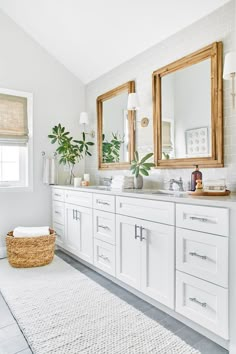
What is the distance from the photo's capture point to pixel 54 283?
2570 millimetres

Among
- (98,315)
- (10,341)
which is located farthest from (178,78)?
(10,341)

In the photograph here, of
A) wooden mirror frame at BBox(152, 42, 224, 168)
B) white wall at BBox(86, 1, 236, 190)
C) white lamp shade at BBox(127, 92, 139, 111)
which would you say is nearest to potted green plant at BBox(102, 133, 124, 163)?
white wall at BBox(86, 1, 236, 190)

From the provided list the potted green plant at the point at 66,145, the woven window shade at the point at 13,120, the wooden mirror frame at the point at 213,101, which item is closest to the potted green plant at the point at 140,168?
the wooden mirror frame at the point at 213,101

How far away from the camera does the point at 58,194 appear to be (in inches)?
139

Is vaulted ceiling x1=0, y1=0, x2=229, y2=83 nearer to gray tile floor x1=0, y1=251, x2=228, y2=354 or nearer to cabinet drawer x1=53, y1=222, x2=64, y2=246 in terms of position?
cabinet drawer x1=53, y1=222, x2=64, y2=246

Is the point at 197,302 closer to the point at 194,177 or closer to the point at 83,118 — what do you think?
the point at 194,177

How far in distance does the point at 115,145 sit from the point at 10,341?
7.66 ft

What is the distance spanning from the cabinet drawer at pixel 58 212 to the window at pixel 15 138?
1.52ft

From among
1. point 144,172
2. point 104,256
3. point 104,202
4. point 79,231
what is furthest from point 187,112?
point 79,231

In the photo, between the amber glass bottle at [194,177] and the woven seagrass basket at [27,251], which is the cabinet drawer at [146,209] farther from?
the woven seagrass basket at [27,251]

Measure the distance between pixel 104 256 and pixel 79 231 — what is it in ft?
1.79

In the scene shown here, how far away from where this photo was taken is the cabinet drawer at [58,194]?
3.44 m

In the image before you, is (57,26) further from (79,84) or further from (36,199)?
(36,199)

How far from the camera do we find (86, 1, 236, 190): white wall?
2.14 meters
